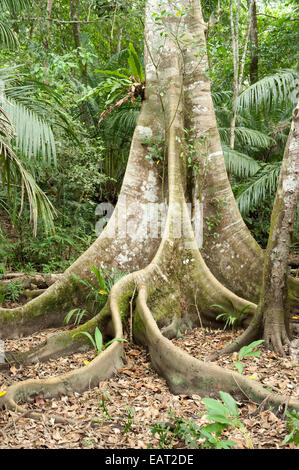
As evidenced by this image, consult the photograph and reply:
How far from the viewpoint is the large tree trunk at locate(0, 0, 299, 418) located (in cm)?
436

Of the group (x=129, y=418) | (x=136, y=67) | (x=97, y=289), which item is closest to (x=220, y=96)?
(x=136, y=67)

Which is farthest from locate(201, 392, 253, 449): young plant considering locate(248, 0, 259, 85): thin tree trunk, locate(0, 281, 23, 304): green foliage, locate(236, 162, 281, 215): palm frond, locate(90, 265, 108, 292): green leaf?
locate(248, 0, 259, 85): thin tree trunk

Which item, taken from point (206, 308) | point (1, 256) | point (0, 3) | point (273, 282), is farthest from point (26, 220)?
point (273, 282)

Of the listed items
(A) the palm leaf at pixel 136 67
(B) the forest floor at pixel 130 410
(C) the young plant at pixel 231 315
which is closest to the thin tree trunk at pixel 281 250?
(B) the forest floor at pixel 130 410

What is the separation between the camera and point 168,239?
4840 millimetres

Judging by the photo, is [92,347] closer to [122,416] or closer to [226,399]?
[122,416]

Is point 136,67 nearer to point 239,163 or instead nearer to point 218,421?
point 239,163

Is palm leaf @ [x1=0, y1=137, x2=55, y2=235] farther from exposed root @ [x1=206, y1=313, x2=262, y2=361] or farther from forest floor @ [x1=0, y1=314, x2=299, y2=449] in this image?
exposed root @ [x1=206, y1=313, x2=262, y2=361]

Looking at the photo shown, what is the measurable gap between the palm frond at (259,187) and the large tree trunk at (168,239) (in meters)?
2.48

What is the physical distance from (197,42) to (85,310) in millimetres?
3997

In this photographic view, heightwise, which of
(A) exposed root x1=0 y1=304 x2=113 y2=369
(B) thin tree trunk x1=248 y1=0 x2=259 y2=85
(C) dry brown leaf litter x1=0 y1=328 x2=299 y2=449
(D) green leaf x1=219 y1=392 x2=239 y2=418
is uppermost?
(B) thin tree trunk x1=248 y1=0 x2=259 y2=85

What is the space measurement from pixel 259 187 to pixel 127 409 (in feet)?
18.6

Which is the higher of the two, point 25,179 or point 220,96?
point 220,96

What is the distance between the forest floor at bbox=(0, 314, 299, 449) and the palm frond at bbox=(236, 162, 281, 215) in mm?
4058
